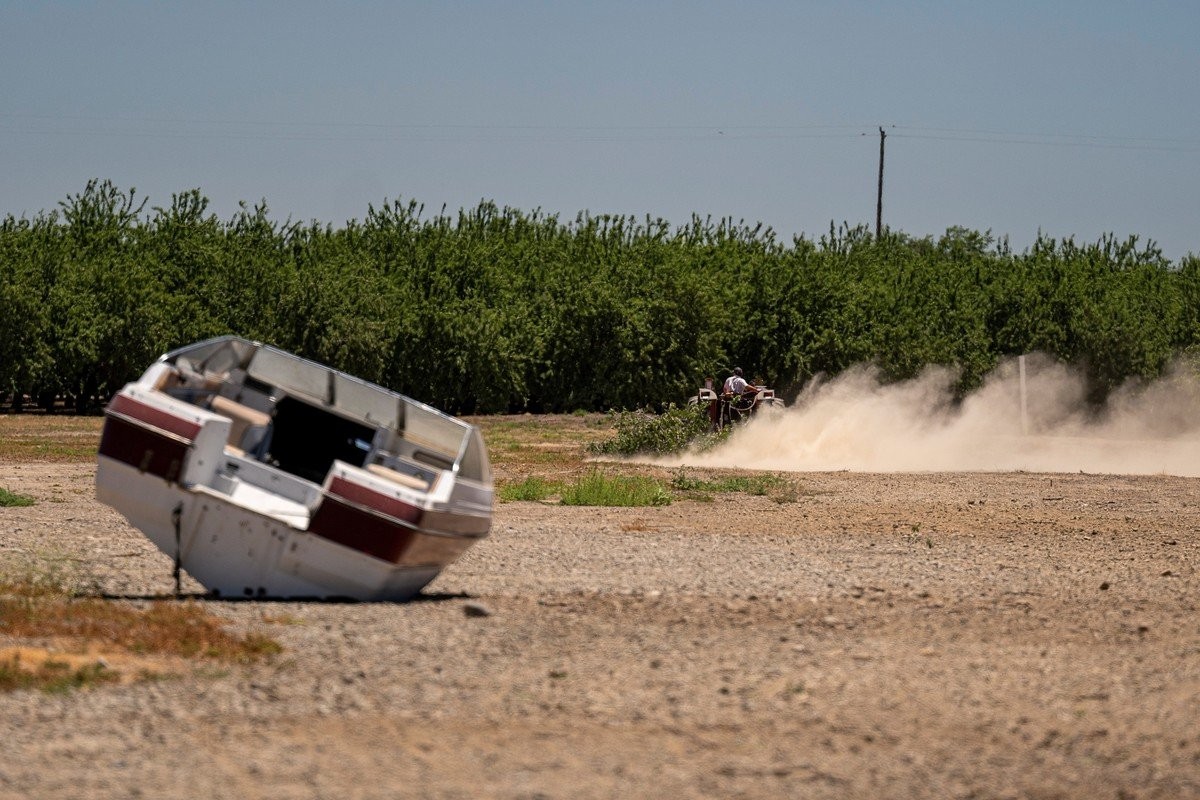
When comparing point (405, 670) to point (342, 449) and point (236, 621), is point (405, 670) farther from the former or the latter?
point (342, 449)

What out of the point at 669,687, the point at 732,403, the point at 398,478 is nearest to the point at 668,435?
the point at 732,403

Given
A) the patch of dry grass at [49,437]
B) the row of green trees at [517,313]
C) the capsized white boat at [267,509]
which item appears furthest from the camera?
the row of green trees at [517,313]

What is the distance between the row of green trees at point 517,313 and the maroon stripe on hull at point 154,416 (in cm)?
4482

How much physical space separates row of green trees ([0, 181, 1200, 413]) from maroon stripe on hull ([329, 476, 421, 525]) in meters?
45.5

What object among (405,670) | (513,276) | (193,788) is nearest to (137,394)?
(405,670)

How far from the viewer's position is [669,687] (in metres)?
11.0

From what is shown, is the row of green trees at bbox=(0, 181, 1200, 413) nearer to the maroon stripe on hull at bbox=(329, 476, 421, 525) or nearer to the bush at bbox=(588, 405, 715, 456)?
the bush at bbox=(588, 405, 715, 456)

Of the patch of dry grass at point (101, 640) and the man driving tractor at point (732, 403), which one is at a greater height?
the man driving tractor at point (732, 403)

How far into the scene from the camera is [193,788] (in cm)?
834

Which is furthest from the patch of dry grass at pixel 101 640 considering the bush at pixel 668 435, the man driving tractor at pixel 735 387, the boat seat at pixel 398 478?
the man driving tractor at pixel 735 387

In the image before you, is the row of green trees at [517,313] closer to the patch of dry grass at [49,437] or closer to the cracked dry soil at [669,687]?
the patch of dry grass at [49,437]

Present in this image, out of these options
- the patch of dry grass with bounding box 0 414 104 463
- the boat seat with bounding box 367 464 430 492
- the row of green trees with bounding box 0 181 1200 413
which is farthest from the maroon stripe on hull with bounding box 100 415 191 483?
the row of green trees with bounding box 0 181 1200 413

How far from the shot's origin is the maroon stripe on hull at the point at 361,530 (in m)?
13.6

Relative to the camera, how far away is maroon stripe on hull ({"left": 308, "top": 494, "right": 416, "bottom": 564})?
13.6 m
